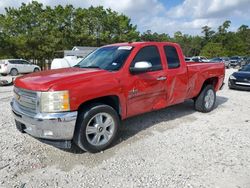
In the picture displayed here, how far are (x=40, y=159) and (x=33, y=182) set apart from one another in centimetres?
67

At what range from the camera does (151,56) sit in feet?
16.6

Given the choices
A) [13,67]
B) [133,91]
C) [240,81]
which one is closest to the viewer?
[133,91]

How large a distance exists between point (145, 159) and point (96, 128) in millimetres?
958

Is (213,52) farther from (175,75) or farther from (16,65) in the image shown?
(175,75)

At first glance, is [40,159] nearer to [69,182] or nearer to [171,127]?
[69,182]

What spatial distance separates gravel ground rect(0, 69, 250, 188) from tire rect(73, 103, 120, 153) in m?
0.17

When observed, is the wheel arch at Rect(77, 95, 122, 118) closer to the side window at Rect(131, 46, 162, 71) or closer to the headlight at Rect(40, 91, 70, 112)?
the headlight at Rect(40, 91, 70, 112)

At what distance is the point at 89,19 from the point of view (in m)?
→ 33.5

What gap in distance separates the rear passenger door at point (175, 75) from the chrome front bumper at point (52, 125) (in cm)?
242

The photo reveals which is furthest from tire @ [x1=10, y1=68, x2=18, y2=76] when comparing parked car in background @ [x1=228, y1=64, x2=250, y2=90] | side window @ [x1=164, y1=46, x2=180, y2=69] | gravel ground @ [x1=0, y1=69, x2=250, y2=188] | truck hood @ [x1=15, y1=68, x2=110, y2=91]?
side window @ [x1=164, y1=46, x2=180, y2=69]

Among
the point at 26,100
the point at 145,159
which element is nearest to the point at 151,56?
the point at 145,159

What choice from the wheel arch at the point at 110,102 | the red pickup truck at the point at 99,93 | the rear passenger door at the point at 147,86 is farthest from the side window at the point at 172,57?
the wheel arch at the point at 110,102

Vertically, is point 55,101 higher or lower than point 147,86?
lower

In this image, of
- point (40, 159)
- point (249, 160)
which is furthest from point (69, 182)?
point (249, 160)
